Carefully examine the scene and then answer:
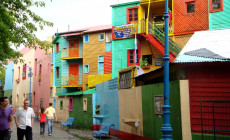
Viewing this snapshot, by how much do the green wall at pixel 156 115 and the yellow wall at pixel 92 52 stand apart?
17.7 metres

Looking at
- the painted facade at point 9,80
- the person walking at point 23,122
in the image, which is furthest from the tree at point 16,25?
the painted facade at point 9,80

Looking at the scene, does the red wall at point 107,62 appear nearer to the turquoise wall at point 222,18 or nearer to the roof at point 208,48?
the turquoise wall at point 222,18

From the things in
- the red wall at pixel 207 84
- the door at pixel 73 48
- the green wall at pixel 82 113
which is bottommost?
the green wall at pixel 82 113

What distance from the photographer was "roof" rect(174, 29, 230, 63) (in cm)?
1020

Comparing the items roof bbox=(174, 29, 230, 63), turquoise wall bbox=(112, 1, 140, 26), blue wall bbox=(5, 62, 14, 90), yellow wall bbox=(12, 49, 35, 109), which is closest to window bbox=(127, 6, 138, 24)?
turquoise wall bbox=(112, 1, 140, 26)

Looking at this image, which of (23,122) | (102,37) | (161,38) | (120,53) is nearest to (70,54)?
(102,37)

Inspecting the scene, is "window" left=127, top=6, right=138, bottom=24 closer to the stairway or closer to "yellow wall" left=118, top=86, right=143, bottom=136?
the stairway

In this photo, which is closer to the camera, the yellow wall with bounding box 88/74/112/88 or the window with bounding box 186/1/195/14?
the window with bounding box 186/1/195/14

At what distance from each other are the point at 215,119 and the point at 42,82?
32.8 m

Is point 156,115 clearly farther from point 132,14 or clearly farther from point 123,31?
point 132,14

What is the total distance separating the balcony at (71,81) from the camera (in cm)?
3338

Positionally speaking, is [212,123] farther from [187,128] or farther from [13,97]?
[13,97]

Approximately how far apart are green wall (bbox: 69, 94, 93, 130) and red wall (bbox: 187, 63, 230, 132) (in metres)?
14.1

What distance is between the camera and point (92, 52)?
31.4 m
